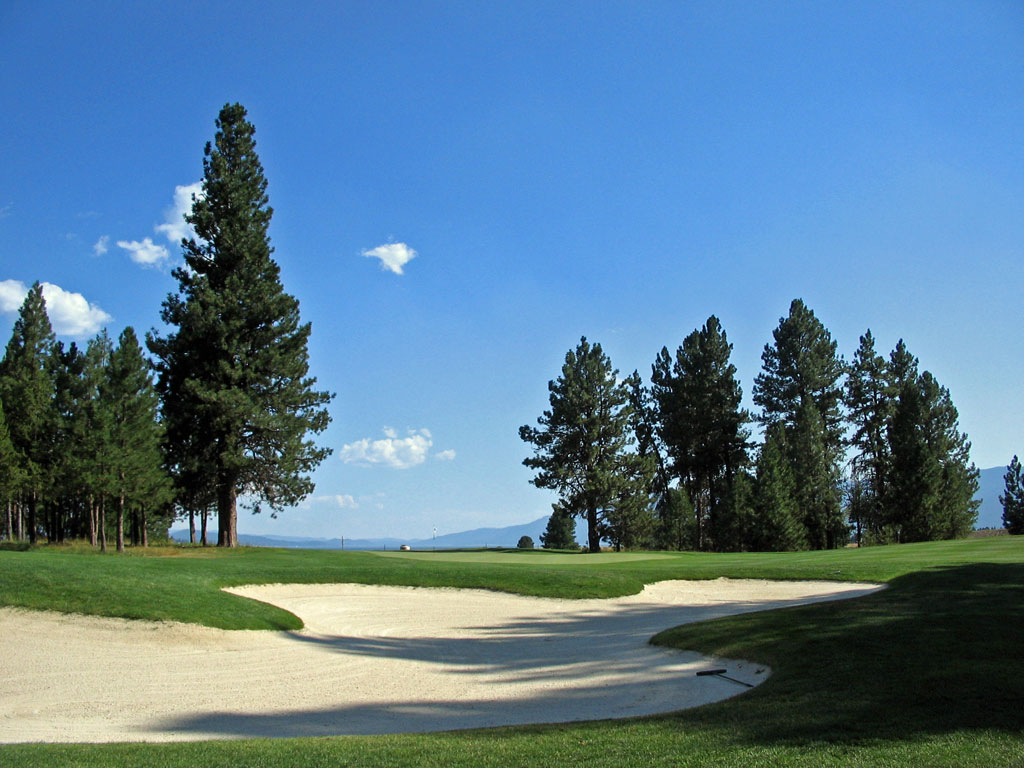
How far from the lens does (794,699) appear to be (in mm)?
9000

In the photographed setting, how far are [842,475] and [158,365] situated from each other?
51.2 m

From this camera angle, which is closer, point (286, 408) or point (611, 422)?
point (286, 408)

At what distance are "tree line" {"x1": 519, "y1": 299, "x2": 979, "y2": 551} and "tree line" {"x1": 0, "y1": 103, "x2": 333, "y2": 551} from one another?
21.6m

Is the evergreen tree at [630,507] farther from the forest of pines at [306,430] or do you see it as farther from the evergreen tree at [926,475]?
the evergreen tree at [926,475]

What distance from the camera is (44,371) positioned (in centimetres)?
4712

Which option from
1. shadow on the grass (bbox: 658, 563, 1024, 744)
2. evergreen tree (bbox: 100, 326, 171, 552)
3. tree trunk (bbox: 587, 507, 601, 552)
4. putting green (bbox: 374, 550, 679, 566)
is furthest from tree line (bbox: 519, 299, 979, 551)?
shadow on the grass (bbox: 658, 563, 1024, 744)

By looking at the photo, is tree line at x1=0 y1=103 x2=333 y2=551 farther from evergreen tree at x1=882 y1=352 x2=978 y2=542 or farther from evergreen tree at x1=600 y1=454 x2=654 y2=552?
evergreen tree at x1=882 y1=352 x2=978 y2=542

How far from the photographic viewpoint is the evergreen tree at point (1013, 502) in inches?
2148

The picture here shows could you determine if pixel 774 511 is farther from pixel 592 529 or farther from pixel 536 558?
pixel 536 558

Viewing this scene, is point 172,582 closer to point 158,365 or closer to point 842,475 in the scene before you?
point 158,365

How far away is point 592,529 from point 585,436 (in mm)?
7208

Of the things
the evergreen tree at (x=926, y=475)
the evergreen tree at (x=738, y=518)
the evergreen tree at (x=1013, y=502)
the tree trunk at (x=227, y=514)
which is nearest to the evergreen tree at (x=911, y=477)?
the evergreen tree at (x=926, y=475)

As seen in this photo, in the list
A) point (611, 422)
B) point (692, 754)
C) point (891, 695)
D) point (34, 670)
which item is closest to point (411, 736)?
point (692, 754)

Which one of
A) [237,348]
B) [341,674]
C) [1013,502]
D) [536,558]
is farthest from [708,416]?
[341,674]
